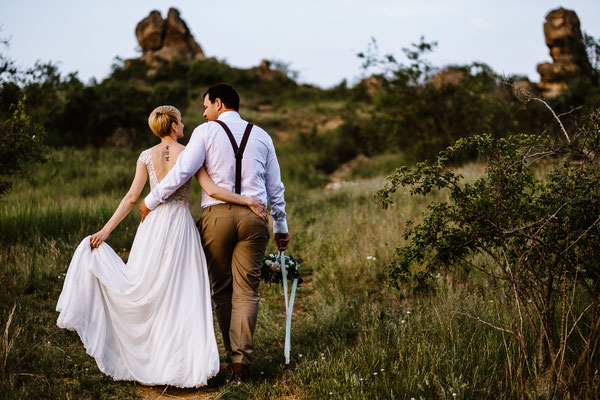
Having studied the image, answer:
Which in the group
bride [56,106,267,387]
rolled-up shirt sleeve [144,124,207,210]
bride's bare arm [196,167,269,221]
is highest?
rolled-up shirt sleeve [144,124,207,210]

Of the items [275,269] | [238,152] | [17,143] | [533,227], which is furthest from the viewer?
[17,143]

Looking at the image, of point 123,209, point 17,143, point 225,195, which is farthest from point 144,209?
point 17,143

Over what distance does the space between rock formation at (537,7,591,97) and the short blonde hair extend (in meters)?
33.0

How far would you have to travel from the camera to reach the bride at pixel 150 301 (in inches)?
164

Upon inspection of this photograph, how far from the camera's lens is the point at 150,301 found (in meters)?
4.25

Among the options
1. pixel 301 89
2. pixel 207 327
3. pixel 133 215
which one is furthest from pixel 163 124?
pixel 301 89

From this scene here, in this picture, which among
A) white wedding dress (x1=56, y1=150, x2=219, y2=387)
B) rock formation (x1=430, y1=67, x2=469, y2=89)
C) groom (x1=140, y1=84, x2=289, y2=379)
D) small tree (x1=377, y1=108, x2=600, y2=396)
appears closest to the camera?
small tree (x1=377, y1=108, x2=600, y2=396)

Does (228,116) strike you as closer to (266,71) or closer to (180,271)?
(180,271)

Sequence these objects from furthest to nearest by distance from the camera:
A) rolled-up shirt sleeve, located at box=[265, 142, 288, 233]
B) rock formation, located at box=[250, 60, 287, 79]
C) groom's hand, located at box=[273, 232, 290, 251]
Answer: rock formation, located at box=[250, 60, 287, 79]
groom's hand, located at box=[273, 232, 290, 251]
rolled-up shirt sleeve, located at box=[265, 142, 288, 233]

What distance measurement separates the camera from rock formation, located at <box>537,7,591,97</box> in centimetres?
3253

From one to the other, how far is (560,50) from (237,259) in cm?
3643

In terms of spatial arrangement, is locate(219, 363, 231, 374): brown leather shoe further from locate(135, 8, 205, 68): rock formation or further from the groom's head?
locate(135, 8, 205, 68): rock formation

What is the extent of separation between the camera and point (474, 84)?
18.8m

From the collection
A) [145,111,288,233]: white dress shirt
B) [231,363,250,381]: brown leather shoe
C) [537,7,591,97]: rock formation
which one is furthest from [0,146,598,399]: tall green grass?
[537,7,591,97]: rock formation
